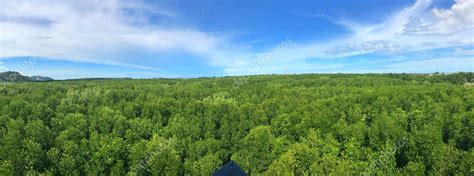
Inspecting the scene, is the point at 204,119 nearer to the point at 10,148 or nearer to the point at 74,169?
the point at 74,169

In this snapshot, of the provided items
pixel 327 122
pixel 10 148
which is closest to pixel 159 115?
pixel 10 148

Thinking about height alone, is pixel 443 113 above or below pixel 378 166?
above

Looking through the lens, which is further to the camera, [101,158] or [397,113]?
[397,113]

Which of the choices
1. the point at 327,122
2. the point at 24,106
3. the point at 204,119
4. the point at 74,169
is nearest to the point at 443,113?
the point at 327,122

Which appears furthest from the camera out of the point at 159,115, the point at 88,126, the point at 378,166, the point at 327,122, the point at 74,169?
the point at 159,115

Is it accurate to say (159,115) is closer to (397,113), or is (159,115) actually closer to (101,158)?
(101,158)

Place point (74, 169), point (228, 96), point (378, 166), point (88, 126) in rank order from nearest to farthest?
point (378, 166), point (74, 169), point (88, 126), point (228, 96)
